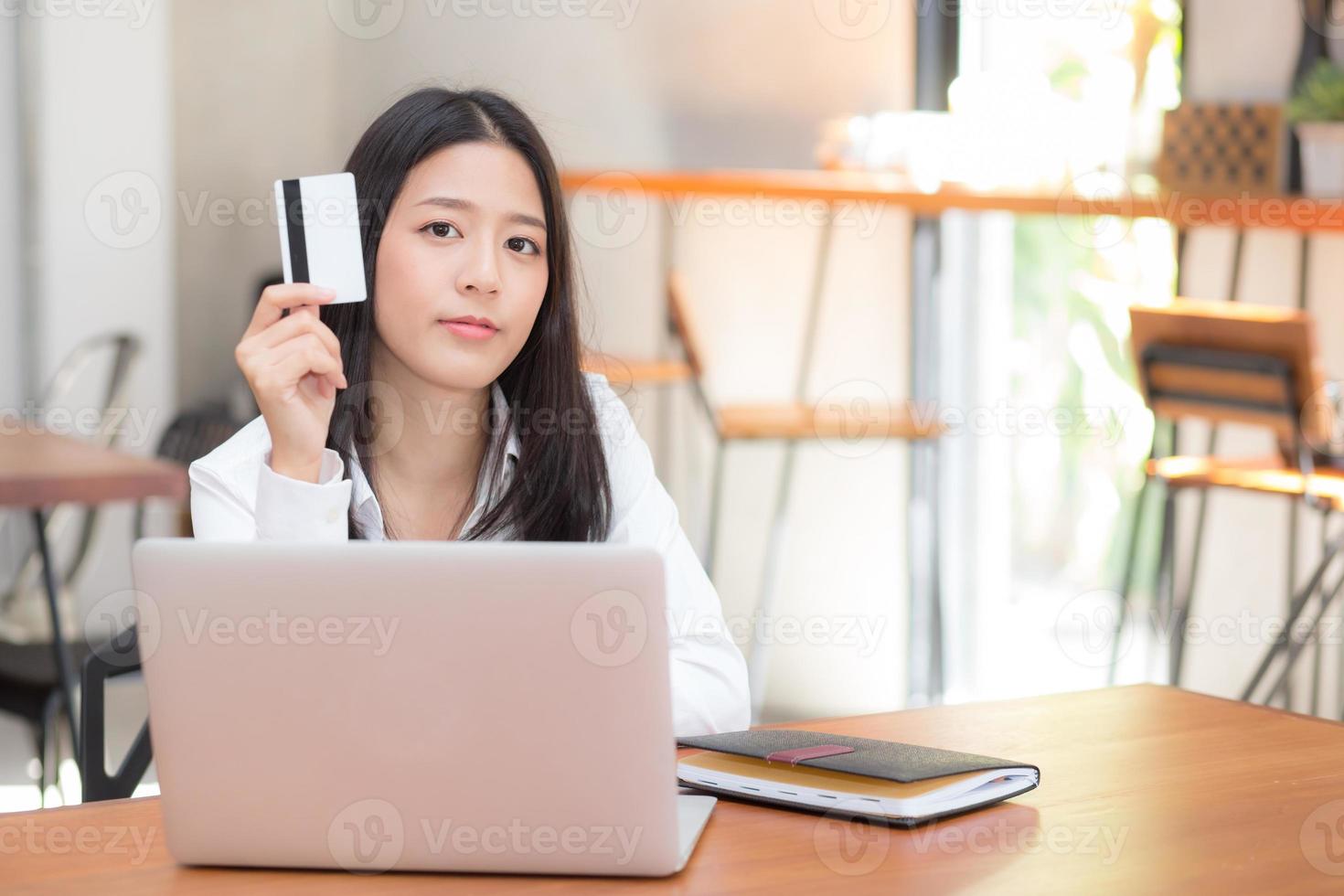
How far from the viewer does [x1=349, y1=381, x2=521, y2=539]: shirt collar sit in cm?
164

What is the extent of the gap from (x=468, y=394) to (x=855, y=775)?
688 millimetres

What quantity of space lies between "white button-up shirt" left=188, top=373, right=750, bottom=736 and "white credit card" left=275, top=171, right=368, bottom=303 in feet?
0.51

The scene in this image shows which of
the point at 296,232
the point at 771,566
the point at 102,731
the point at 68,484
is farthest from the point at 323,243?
the point at 771,566

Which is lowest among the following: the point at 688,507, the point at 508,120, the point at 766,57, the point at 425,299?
the point at 688,507

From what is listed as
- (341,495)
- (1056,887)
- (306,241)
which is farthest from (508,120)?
(1056,887)

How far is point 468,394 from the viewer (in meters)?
1.69

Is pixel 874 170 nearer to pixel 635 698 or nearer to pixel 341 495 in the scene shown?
pixel 341 495

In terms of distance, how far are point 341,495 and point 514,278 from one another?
296 millimetres

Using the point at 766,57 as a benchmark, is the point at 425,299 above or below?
below

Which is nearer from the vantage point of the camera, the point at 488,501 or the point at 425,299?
the point at 425,299

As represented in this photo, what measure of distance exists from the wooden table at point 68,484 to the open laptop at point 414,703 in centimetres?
131

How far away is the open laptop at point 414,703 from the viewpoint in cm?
94

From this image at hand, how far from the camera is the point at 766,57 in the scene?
4.26 meters

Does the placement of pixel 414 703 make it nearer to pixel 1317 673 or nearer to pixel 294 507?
pixel 294 507
